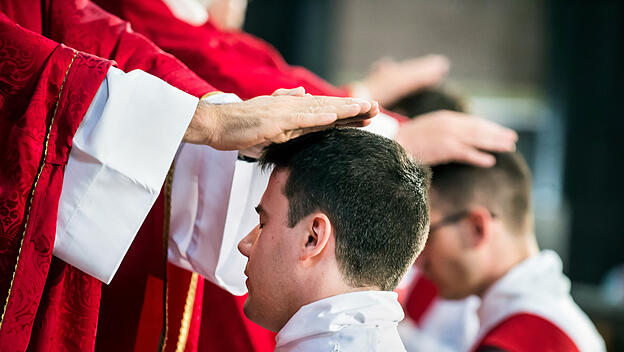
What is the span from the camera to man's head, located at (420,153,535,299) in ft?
7.75

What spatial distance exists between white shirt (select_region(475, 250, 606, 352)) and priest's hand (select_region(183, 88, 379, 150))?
1.15 m

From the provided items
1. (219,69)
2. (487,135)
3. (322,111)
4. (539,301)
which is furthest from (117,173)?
(539,301)

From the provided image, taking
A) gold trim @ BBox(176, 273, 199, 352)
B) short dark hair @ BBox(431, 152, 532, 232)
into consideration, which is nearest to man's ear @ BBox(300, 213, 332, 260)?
gold trim @ BBox(176, 273, 199, 352)

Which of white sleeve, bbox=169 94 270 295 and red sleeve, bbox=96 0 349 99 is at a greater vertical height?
red sleeve, bbox=96 0 349 99

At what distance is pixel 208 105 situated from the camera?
1.37m

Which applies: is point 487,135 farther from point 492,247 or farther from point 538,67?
point 538,67

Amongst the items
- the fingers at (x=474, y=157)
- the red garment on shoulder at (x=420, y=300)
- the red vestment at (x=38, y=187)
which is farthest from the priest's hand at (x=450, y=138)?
the red garment on shoulder at (x=420, y=300)

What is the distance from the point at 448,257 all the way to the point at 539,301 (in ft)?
1.04

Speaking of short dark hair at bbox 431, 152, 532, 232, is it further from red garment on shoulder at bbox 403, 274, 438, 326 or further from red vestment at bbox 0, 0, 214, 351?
red vestment at bbox 0, 0, 214, 351

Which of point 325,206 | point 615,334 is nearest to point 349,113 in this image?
point 325,206

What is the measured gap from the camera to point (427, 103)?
2750 mm

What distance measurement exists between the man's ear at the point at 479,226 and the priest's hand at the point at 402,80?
63 centimetres

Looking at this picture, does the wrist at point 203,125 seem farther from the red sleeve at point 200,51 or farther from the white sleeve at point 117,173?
the red sleeve at point 200,51

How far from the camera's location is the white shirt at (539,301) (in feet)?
7.16
